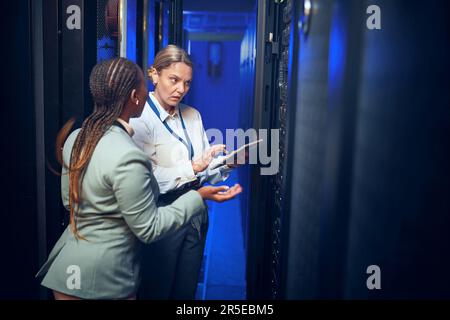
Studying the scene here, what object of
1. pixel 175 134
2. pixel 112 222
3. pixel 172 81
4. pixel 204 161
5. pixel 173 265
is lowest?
pixel 173 265

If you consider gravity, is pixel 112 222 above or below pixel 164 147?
below

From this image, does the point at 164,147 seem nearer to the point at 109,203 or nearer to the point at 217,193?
the point at 217,193

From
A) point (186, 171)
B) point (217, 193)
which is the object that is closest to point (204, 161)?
point (186, 171)

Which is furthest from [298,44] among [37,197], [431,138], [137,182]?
[37,197]

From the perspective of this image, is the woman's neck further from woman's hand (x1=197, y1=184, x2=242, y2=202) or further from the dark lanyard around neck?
woman's hand (x1=197, y1=184, x2=242, y2=202)

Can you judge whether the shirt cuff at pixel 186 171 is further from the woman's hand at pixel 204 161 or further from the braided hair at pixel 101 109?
the braided hair at pixel 101 109

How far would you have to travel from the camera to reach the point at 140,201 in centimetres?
134

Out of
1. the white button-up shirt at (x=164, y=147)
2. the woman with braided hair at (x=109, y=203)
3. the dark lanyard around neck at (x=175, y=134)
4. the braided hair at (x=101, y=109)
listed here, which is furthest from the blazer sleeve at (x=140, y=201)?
the dark lanyard around neck at (x=175, y=134)

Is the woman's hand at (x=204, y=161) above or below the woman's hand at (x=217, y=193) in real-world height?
above

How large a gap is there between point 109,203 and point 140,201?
118 millimetres

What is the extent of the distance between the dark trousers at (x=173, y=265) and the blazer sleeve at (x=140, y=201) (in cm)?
57

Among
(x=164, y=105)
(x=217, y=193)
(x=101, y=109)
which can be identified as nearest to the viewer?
(x=101, y=109)

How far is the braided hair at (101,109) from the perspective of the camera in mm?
1391

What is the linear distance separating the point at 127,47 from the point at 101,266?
119 centimetres
